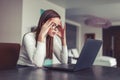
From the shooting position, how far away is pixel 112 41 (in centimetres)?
796

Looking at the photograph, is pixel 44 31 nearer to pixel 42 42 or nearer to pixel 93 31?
pixel 42 42

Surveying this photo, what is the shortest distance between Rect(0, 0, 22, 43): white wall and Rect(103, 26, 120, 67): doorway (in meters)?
5.20

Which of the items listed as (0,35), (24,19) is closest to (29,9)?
(24,19)

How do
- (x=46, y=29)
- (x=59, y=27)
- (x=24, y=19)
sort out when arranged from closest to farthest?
(x=46, y=29)
(x=59, y=27)
(x=24, y=19)

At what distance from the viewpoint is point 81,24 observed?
8.36 meters

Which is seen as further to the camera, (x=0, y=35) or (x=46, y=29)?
(x=0, y=35)

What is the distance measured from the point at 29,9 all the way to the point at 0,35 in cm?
76

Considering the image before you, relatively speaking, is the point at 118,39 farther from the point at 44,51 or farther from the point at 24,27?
the point at 44,51

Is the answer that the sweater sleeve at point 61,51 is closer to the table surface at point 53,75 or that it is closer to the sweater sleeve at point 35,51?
the sweater sleeve at point 35,51

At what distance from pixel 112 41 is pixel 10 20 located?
17.5 ft

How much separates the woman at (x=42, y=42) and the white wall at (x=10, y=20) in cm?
199

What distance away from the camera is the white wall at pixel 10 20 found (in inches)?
139

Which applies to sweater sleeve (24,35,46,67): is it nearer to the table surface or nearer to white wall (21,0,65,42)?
the table surface

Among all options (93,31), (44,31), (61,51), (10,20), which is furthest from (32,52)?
(93,31)
